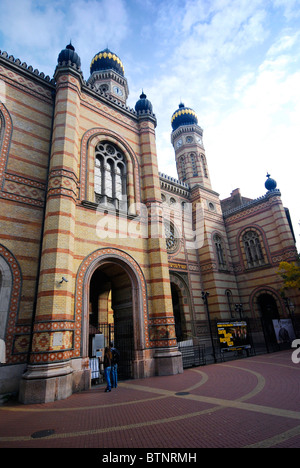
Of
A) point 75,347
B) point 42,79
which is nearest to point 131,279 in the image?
point 75,347

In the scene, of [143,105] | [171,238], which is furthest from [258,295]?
[143,105]

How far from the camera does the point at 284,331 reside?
656 inches

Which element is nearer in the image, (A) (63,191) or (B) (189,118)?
(A) (63,191)

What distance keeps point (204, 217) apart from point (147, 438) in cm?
1985

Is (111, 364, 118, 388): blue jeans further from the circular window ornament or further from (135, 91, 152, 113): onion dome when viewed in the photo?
(135, 91, 152, 113): onion dome

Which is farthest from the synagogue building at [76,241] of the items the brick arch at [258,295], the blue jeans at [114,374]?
the brick arch at [258,295]

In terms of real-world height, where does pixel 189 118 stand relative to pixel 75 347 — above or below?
Answer: above

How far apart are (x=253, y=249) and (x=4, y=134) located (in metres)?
20.7

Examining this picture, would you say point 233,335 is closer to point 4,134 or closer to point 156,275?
point 156,275


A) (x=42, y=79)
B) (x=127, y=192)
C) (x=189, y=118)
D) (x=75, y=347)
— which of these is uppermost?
(x=189, y=118)

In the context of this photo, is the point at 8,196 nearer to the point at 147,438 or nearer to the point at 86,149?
the point at 86,149

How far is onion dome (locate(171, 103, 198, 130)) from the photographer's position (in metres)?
29.3

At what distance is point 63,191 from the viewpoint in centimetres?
975
